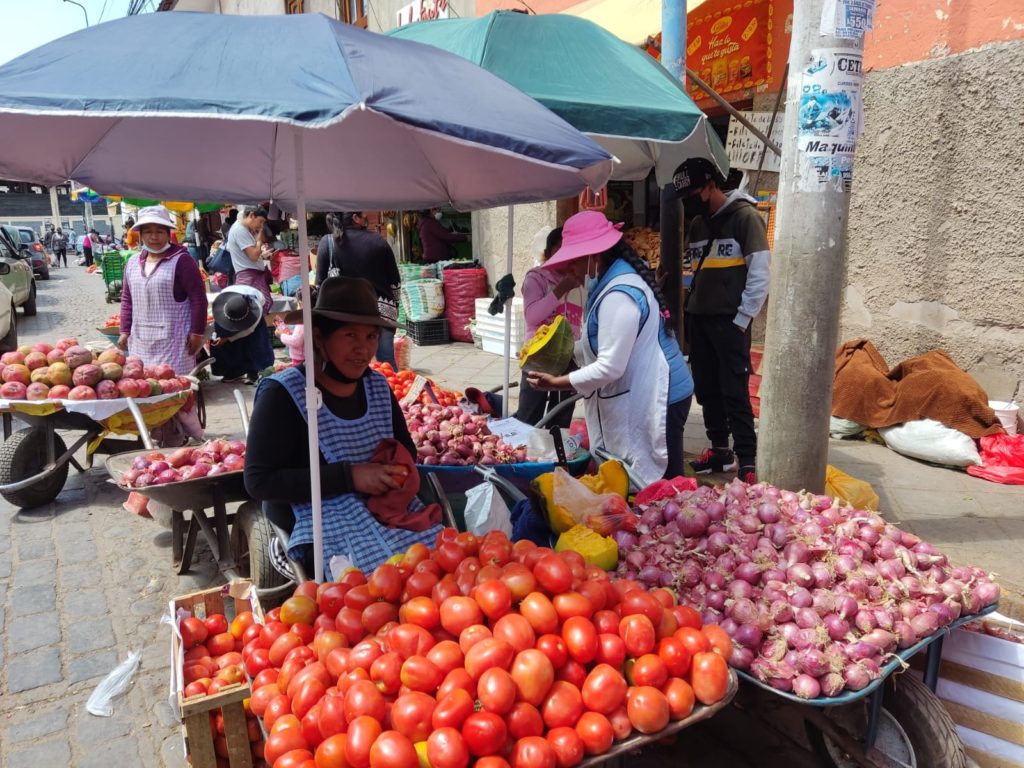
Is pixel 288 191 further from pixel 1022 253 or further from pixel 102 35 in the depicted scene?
pixel 1022 253

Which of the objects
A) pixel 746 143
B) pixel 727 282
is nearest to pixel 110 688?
pixel 727 282

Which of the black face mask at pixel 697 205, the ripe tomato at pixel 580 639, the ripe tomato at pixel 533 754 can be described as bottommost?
the ripe tomato at pixel 533 754

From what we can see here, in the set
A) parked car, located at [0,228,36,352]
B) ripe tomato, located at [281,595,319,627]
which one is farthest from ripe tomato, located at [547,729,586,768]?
parked car, located at [0,228,36,352]

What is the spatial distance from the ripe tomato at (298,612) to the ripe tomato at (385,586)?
0.22 m

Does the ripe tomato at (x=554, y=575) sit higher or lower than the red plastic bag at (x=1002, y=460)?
higher

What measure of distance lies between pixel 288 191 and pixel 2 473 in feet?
9.74

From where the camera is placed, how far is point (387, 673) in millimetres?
1823

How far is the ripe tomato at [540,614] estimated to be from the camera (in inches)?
76.0

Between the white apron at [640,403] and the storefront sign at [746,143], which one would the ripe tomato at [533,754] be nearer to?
the white apron at [640,403]

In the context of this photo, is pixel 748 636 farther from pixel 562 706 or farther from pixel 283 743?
pixel 283 743

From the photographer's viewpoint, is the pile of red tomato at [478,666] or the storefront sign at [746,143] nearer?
the pile of red tomato at [478,666]

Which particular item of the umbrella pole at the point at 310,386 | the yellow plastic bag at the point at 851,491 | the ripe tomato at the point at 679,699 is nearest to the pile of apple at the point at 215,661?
the umbrella pole at the point at 310,386

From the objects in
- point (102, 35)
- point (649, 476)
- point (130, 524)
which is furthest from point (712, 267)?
point (130, 524)

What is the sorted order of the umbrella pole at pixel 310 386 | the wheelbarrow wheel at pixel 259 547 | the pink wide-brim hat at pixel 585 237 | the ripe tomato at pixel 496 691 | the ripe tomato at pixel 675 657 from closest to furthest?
the ripe tomato at pixel 496 691, the ripe tomato at pixel 675 657, the umbrella pole at pixel 310 386, the wheelbarrow wheel at pixel 259 547, the pink wide-brim hat at pixel 585 237
